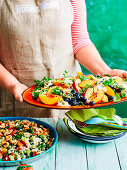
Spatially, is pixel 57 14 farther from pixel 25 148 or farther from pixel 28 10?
pixel 25 148

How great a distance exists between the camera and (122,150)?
4.47ft

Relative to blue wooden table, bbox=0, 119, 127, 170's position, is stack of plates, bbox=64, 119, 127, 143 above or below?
above

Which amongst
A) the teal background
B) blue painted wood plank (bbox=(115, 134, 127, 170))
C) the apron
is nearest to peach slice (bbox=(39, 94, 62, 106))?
blue painted wood plank (bbox=(115, 134, 127, 170))

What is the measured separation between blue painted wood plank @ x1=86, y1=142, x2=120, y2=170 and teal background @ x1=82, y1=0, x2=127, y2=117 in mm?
1608

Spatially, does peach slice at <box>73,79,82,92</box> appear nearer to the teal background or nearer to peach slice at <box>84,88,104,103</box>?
peach slice at <box>84,88,104,103</box>

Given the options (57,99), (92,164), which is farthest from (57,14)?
(92,164)

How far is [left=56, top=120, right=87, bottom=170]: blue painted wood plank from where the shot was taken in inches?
49.1

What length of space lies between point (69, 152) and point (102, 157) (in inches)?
5.8

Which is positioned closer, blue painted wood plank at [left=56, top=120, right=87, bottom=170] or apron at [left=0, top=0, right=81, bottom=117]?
blue painted wood plank at [left=56, top=120, right=87, bottom=170]

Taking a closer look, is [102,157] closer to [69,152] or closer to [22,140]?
[69,152]

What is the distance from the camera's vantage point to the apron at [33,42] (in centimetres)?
181

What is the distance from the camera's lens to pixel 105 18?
111 inches

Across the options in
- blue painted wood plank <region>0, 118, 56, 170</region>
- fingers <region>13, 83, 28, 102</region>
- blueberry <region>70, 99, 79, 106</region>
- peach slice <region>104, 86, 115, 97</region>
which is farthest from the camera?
fingers <region>13, 83, 28, 102</region>

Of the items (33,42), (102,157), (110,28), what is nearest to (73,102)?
(102,157)
